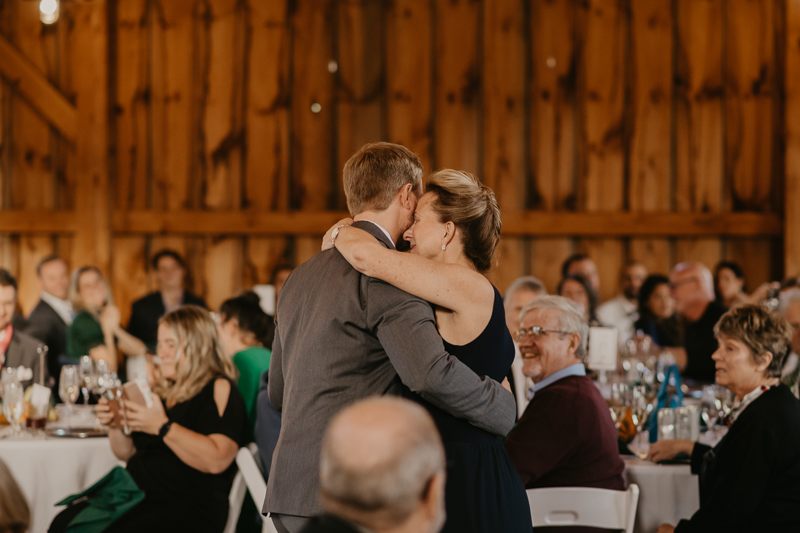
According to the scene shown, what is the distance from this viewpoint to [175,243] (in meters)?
6.48

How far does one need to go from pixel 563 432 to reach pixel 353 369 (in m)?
0.93

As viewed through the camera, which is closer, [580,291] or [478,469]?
[478,469]

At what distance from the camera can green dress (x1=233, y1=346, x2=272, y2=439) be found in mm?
3488

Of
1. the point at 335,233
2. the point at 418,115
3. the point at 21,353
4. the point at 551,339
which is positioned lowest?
the point at 21,353

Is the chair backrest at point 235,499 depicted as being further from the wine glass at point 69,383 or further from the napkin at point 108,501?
the wine glass at point 69,383

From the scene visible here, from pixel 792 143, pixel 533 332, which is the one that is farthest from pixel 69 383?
pixel 792 143

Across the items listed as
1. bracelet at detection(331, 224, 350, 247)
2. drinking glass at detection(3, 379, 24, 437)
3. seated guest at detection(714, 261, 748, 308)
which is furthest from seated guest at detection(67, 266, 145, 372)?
seated guest at detection(714, 261, 748, 308)

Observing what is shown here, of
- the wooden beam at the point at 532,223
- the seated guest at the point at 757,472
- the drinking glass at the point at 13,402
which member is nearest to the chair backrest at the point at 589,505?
the seated guest at the point at 757,472

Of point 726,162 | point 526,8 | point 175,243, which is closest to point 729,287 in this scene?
point 726,162

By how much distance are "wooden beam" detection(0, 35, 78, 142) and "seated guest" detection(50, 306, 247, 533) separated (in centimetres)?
397

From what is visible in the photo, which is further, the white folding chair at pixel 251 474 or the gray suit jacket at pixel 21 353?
the gray suit jacket at pixel 21 353

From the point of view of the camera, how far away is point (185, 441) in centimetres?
285

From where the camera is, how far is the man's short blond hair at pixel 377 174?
6.14 feet

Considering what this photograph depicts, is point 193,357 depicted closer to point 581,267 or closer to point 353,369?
point 353,369
